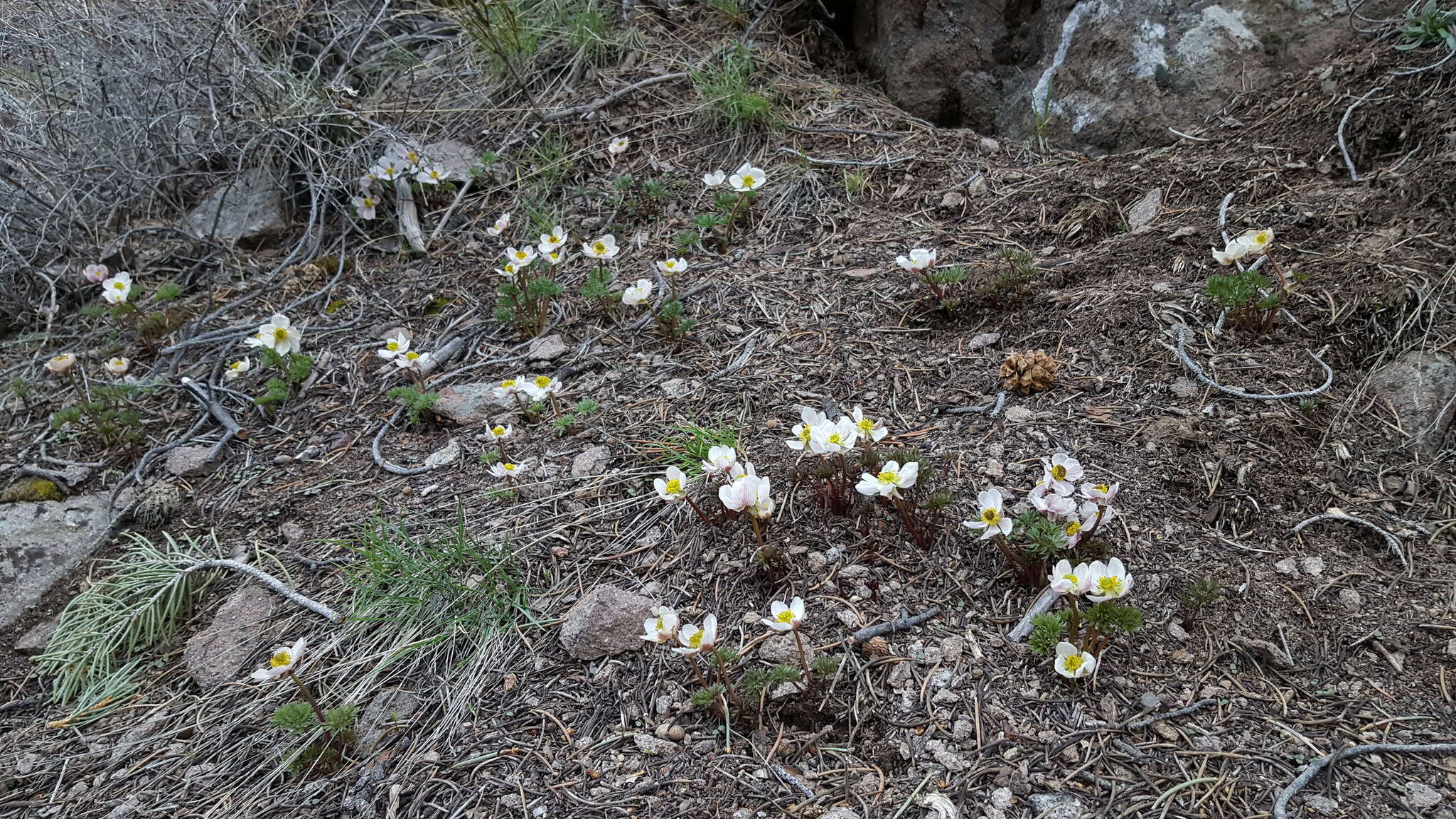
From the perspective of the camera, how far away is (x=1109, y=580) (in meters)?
1.78

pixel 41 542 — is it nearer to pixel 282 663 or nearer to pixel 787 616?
pixel 282 663

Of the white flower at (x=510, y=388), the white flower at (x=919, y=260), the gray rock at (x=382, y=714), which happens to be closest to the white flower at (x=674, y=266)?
the white flower at (x=510, y=388)

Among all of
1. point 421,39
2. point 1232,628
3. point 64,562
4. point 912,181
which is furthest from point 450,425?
point 421,39

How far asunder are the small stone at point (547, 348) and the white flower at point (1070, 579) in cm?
197

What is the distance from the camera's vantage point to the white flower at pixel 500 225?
12.2ft

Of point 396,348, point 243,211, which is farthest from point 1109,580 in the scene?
point 243,211

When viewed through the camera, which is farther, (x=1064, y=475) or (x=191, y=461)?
(x=191, y=461)

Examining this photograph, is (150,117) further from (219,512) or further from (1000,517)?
(1000,517)

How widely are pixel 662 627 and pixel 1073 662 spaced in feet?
2.76

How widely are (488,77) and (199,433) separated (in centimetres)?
237

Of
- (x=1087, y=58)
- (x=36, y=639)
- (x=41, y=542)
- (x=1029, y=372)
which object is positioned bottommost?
(x=36, y=639)

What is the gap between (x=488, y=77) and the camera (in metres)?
4.57

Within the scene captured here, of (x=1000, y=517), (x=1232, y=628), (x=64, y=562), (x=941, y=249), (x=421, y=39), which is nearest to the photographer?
(x=1232, y=628)

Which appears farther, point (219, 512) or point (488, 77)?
point (488, 77)
